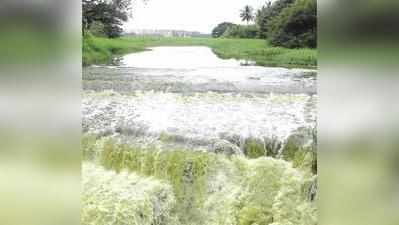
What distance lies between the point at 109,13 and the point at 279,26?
0.83 m

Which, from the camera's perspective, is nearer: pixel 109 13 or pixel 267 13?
pixel 267 13

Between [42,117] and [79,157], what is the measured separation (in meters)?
0.27

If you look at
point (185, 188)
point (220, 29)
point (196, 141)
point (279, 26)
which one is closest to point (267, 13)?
point (279, 26)

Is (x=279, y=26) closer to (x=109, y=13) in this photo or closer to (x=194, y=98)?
(x=194, y=98)

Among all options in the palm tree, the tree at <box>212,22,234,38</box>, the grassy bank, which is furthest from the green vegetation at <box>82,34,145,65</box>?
the palm tree

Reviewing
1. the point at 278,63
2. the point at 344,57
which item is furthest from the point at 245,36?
the point at 344,57

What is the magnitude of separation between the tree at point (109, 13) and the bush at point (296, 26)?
2.33ft

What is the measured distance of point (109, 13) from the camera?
210 cm

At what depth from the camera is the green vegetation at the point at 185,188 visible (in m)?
1.99

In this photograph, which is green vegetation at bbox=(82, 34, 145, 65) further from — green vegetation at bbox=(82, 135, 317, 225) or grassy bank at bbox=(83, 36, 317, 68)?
green vegetation at bbox=(82, 135, 317, 225)

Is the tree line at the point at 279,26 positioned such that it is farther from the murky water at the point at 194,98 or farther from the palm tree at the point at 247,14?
the murky water at the point at 194,98

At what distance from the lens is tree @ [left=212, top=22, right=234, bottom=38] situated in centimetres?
203

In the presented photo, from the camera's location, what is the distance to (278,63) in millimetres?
2010

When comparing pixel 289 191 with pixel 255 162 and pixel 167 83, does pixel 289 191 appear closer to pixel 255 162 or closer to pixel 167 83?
pixel 255 162
